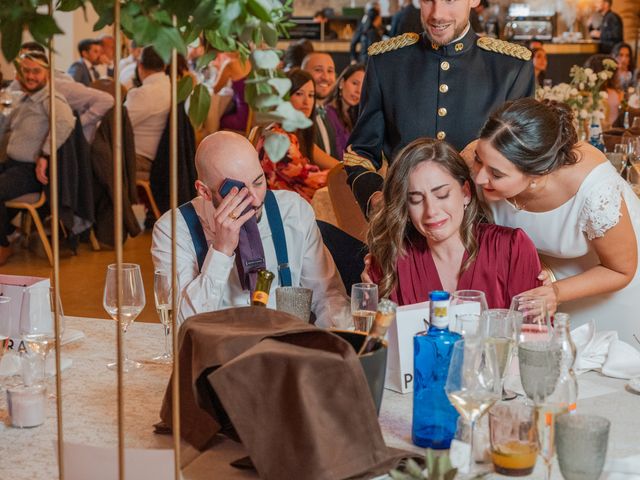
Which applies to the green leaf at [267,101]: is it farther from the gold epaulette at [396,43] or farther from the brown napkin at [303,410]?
the gold epaulette at [396,43]

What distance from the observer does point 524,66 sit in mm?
2957

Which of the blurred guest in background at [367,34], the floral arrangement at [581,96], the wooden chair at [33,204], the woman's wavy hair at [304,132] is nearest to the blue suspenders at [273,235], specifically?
the woman's wavy hair at [304,132]

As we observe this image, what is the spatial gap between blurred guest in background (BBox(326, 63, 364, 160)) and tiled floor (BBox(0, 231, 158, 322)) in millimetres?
1465

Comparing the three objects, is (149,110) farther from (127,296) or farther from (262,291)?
(262,291)

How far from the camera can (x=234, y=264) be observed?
258 centimetres

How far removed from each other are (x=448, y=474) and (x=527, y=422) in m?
0.24

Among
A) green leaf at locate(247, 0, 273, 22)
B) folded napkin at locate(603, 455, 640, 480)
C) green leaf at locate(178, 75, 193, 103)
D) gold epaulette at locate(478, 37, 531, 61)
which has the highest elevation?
gold epaulette at locate(478, 37, 531, 61)

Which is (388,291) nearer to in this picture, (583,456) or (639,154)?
(583,456)

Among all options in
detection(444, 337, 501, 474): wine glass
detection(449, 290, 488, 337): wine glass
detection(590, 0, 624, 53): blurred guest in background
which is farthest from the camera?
detection(590, 0, 624, 53): blurred guest in background

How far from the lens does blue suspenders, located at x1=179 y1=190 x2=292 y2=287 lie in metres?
2.56

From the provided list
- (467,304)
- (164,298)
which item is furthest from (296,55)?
(467,304)

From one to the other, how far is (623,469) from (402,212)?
44.5 inches

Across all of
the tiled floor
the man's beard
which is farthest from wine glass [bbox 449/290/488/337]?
the tiled floor

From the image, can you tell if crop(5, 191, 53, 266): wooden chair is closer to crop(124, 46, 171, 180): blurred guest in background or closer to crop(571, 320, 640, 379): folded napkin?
crop(124, 46, 171, 180): blurred guest in background
